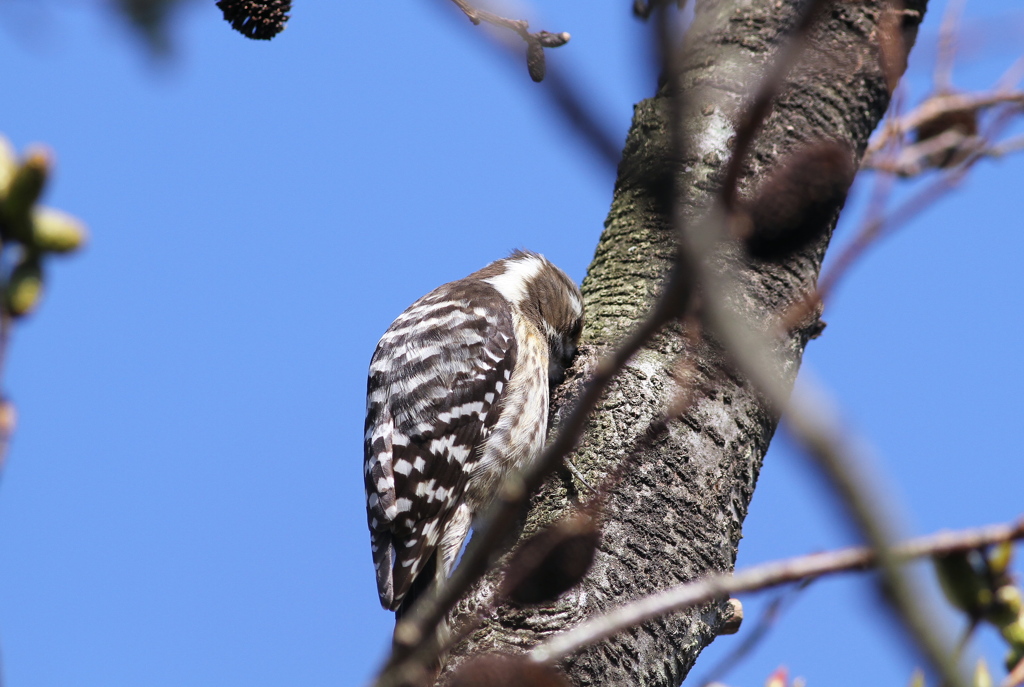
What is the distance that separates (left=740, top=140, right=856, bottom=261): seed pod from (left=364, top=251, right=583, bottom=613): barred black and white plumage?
9.81 feet

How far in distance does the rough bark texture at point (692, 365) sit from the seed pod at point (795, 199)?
140 cm

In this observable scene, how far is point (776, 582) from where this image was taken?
85 cm

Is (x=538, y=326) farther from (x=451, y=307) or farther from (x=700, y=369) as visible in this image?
(x=700, y=369)

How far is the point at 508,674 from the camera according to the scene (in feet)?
2.97

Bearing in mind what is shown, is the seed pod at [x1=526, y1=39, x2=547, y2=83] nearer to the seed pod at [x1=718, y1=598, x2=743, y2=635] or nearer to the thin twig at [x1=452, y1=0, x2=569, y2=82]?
the thin twig at [x1=452, y1=0, x2=569, y2=82]

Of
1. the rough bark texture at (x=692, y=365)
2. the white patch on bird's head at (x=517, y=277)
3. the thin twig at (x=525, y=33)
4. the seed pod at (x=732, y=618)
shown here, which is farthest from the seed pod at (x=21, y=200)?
the white patch on bird's head at (x=517, y=277)

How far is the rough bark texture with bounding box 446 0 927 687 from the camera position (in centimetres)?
273

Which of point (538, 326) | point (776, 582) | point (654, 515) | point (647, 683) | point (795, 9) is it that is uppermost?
point (795, 9)

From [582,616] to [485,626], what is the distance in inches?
12.0

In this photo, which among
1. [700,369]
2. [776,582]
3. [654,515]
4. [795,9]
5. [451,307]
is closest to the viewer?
[776,582]

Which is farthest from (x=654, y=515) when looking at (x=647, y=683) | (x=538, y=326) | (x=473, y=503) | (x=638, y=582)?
(x=538, y=326)

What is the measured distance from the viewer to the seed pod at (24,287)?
2.56 ft

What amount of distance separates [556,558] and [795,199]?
424 mm

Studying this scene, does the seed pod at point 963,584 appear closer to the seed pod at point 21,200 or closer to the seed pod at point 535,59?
the seed pod at point 21,200
